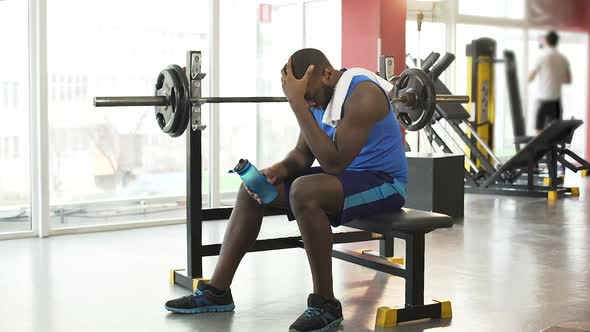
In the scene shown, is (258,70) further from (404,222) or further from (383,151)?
(404,222)

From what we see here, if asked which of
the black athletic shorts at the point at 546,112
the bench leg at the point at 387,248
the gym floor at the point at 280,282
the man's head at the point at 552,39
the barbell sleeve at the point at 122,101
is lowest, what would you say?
the gym floor at the point at 280,282

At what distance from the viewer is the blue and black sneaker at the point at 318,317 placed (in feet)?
7.75

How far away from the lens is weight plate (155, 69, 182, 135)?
2867mm

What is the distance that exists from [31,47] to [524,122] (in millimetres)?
4164

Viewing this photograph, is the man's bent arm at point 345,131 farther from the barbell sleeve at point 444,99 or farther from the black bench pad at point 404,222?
the barbell sleeve at point 444,99

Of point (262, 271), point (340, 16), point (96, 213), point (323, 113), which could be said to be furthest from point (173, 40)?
point (323, 113)

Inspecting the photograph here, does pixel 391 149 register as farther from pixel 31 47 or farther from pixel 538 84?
pixel 31 47

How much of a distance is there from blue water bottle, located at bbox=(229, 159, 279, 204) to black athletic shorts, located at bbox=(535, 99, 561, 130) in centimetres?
175

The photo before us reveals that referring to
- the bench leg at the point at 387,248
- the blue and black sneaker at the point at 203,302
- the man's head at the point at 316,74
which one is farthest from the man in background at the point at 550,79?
the bench leg at the point at 387,248

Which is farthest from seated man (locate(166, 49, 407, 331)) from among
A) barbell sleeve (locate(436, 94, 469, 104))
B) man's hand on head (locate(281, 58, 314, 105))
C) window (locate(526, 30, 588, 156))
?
window (locate(526, 30, 588, 156))

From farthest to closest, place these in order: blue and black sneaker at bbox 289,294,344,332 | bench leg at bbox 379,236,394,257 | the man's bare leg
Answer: bench leg at bbox 379,236,394,257, the man's bare leg, blue and black sneaker at bbox 289,294,344,332

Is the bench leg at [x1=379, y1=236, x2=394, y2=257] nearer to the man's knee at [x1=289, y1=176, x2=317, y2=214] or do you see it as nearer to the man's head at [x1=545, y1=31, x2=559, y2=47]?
the man's knee at [x1=289, y1=176, x2=317, y2=214]

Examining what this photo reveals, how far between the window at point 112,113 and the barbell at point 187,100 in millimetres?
1946

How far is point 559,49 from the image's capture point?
775 millimetres
